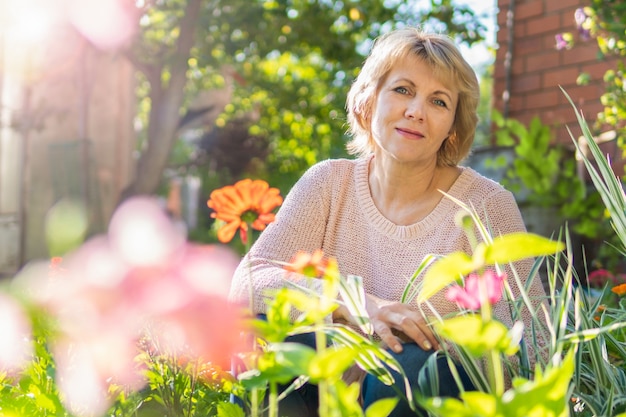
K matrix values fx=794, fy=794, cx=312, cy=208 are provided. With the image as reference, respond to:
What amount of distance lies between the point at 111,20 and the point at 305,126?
8.09 feet

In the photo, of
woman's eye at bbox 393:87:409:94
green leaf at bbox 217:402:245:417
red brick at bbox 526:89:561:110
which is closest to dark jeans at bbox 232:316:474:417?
green leaf at bbox 217:402:245:417

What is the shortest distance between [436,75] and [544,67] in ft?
8.49

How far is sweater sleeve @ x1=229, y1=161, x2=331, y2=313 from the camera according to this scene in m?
1.95

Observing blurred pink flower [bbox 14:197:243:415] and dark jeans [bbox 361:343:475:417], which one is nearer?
dark jeans [bbox 361:343:475:417]

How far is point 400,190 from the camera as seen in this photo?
2.18 meters

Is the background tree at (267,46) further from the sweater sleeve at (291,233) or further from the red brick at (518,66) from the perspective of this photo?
the sweater sleeve at (291,233)

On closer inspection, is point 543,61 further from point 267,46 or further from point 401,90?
point 267,46

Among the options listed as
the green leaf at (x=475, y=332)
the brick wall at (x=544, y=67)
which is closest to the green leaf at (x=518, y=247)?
the green leaf at (x=475, y=332)

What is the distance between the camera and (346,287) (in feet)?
4.00

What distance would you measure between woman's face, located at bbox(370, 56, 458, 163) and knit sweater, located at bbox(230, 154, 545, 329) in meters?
0.15

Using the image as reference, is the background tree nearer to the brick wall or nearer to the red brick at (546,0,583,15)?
the brick wall

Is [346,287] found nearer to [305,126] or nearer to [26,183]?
[26,183]

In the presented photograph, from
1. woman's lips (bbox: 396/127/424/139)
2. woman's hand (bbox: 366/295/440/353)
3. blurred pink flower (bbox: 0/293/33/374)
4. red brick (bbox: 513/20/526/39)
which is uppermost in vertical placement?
red brick (bbox: 513/20/526/39)

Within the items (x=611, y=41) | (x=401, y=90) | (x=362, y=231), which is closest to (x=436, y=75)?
(x=401, y=90)
